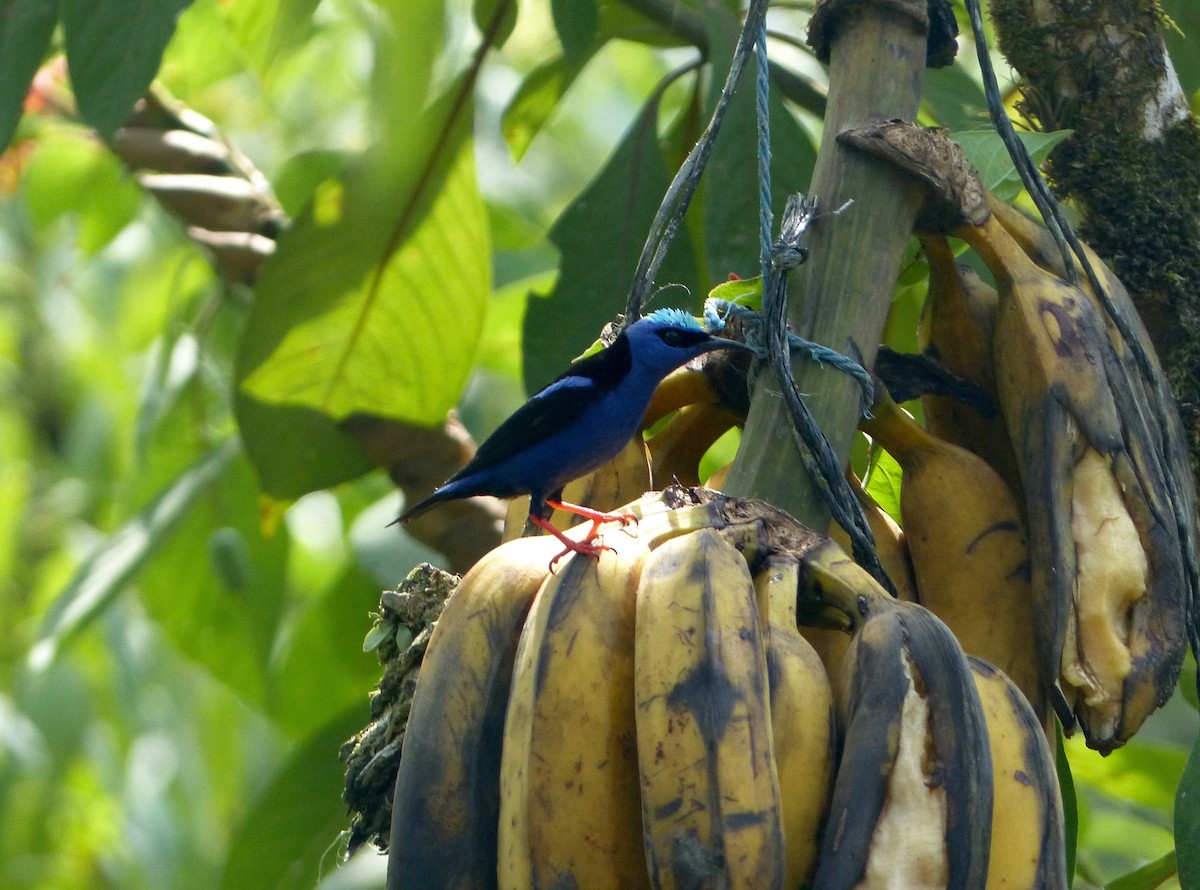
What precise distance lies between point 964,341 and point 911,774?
68 cm

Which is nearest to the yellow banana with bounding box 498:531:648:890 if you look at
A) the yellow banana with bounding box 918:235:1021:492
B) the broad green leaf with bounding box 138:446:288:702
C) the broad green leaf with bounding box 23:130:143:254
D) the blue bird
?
the blue bird

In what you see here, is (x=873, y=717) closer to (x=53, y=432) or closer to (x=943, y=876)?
(x=943, y=876)

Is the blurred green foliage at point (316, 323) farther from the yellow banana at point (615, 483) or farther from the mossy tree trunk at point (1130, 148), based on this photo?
the yellow banana at point (615, 483)

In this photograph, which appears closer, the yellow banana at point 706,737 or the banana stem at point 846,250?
the yellow banana at point 706,737

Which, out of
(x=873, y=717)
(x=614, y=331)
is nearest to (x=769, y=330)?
(x=614, y=331)

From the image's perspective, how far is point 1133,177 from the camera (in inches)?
72.4

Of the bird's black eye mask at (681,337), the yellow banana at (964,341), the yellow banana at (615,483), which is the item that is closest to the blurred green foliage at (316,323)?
the yellow banana at (964,341)

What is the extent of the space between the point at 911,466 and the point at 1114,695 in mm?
339

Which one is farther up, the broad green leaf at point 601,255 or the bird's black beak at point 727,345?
the bird's black beak at point 727,345

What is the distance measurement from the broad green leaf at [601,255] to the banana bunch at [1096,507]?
A: 36.5 inches

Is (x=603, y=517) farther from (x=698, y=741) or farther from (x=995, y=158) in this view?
(x=995, y=158)

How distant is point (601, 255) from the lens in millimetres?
2414

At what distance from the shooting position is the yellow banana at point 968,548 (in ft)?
4.91

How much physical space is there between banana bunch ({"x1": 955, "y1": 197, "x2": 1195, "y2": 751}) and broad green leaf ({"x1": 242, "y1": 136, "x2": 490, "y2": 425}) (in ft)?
4.03
